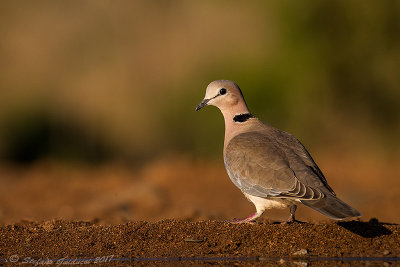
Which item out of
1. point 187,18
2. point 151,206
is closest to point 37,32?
point 187,18

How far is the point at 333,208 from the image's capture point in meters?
5.55

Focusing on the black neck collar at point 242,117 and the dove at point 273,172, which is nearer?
the dove at point 273,172

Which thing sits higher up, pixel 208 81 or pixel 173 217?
pixel 208 81

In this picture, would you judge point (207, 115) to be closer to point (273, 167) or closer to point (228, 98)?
point (228, 98)

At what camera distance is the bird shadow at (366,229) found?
18.9 ft

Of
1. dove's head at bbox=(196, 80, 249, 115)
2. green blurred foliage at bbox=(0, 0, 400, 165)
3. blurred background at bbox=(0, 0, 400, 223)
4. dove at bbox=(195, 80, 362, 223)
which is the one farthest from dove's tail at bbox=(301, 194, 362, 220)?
green blurred foliage at bbox=(0, 0, 400, 165)

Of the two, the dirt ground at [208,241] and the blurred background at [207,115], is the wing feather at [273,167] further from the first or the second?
the blurred background at [207,115]

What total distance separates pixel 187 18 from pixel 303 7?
753 cm

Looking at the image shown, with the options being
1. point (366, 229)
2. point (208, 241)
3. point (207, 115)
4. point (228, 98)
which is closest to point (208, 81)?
point (207, 115)

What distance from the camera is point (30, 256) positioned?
553 centimetres

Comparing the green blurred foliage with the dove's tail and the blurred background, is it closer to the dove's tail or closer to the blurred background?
the blurred background

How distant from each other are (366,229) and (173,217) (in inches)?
112

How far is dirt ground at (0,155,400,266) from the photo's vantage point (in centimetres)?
554

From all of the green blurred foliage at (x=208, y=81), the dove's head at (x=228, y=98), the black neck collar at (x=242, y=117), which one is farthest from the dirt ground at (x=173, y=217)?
the dove's head at (x=228, y=98)
